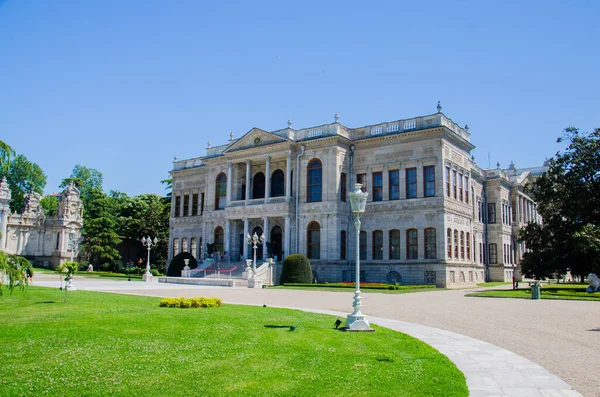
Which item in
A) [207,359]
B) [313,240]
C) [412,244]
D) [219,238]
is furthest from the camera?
[219,238]

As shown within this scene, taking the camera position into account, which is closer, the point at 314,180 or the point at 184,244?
the point at 314,180

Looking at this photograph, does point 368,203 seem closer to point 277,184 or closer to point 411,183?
point 411,183

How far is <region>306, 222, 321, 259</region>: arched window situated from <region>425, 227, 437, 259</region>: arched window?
29.9 feet

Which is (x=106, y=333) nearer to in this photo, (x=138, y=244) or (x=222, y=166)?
(x=222, y=166)

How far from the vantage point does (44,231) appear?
6925 centimetres

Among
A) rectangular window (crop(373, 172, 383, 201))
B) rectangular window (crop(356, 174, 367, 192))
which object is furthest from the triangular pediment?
rectangular window (crop(373, 172, 383, 201))

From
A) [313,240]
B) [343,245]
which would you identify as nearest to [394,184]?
[343,245]

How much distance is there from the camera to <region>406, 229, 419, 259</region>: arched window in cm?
4100

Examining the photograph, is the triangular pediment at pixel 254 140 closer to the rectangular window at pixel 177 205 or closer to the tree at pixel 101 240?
the rectangular window at pixel 177 205

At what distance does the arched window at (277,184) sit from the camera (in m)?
49.2

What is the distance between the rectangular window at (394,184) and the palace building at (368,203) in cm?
8

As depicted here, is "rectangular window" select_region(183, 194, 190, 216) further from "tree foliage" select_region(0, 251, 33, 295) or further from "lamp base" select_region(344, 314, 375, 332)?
"lamp base" select_region(344, 314, 375, 332)

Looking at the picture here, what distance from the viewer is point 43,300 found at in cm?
1894

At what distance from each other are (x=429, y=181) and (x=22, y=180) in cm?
6693
